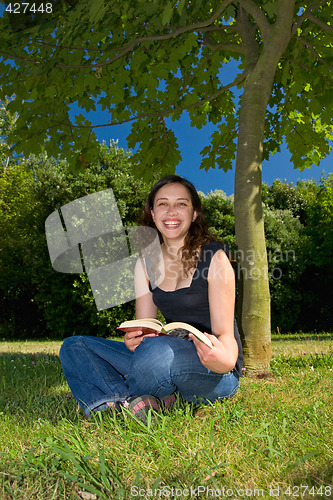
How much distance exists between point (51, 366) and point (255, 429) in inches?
142

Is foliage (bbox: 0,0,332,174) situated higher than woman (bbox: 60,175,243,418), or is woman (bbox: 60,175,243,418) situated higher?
foliage (bbox: 0,0,332,174)

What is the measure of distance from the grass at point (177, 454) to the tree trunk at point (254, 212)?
135 cm

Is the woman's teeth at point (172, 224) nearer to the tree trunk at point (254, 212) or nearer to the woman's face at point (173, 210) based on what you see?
the woman's face at point (173, 210)

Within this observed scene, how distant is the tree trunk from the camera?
4.33 meters

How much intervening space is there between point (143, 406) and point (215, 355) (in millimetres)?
522

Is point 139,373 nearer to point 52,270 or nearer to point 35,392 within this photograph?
point 35,392

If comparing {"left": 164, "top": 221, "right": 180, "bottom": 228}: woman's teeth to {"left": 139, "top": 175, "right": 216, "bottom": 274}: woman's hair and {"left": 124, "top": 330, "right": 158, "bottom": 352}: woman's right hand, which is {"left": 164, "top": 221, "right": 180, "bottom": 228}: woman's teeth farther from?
{"left": 124, "top": 330, "right": 158, "bottom": 352}: woman's right hand

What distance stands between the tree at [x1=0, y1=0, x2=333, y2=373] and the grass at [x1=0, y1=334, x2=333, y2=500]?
1.86 meters

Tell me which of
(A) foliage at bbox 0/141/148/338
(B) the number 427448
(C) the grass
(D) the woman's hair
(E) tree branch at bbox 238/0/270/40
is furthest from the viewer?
(A) foliage at bbox 0/141/148/338

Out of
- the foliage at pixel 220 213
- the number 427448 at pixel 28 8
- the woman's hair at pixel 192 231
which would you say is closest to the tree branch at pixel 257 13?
the number 427448 at pixel 28 8

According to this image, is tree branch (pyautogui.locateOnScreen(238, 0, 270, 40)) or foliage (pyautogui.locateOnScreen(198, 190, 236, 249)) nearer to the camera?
tree branch (pyautogui.locateOnScreen(238, 0, 270, 40))

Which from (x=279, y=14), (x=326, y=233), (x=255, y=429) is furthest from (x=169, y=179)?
(x=326, y=233)

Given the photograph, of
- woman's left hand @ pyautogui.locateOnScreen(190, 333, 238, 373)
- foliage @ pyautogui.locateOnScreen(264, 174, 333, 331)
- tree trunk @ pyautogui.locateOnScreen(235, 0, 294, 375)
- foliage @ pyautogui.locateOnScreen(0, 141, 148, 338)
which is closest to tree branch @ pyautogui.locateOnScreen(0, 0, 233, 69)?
tree trunk @ pyautogui.locateOnScreen(235, 0, 294, 375)

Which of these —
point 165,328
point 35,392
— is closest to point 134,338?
point 165,328
